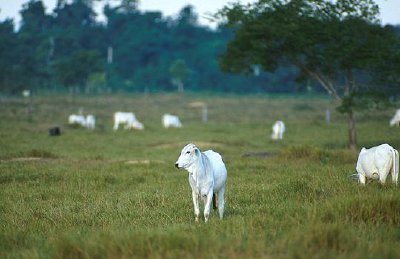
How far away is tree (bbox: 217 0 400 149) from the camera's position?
84.1ft

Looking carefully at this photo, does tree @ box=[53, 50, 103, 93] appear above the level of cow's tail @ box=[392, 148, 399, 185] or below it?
above

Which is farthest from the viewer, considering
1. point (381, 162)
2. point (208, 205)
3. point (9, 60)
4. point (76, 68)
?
point (76, 68)

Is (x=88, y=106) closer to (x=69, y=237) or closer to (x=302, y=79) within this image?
(x=302, y=79)

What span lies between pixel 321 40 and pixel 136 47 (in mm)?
81220

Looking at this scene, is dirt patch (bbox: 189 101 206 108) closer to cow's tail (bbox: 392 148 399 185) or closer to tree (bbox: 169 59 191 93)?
tree (bbox: 169 59 191 93)

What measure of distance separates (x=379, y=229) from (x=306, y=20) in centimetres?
1956

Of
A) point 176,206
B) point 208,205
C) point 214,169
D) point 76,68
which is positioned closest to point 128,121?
point 76,68

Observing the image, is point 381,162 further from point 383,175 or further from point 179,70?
point 179,70

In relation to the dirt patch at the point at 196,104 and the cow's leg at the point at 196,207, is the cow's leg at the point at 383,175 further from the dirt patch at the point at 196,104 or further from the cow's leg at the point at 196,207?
the dirt patch at the point at 196,104

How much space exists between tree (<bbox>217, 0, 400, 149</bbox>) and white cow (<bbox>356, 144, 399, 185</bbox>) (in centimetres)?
1332

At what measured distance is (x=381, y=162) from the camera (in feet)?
38.2

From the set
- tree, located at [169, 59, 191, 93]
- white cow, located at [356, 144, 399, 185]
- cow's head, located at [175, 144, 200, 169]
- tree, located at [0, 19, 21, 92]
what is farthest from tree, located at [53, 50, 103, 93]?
cow's head, located at [175, 144, 200, 169]

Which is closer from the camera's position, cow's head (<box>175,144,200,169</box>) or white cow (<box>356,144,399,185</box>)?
cow's head (<box>175,144,200,169</box>)

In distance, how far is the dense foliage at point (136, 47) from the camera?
307 feet
